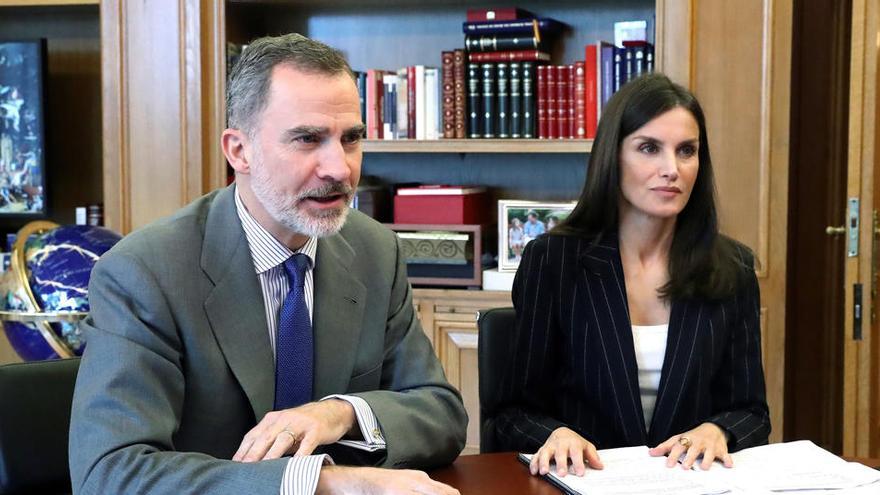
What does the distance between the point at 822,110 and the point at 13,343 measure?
3.41 meters

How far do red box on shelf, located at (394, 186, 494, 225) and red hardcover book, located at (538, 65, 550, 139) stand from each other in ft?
1.13

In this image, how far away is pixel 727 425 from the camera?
1.92m

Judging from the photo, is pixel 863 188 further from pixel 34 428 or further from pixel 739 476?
pixel 34 428

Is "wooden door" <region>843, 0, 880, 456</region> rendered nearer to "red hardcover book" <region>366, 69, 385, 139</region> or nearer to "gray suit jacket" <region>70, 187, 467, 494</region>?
"red hardcover book" <region>366, 69, 385, 139</region>

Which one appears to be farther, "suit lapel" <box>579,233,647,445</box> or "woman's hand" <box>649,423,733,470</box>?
"suit lapel" <box>579,233,647,445</box>

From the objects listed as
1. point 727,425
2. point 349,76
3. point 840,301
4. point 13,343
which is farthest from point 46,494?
point 840,301

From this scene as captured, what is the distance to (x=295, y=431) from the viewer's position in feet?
4.86

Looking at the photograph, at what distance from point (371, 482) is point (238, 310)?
1.25ft

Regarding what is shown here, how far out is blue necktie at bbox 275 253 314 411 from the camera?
164cm

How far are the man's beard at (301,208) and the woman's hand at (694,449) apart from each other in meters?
0.59

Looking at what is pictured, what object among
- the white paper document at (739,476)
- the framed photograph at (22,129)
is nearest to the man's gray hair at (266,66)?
the white paper document at (739,476)

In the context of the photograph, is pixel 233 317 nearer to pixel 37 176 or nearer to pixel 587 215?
pixel 587 215

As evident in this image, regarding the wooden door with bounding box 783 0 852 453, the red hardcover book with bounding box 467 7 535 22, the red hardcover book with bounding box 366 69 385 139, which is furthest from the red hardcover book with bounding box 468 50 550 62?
the wooden door with bounding box 783 0 852 453

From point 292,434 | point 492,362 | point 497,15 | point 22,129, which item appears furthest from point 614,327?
point 22,129
